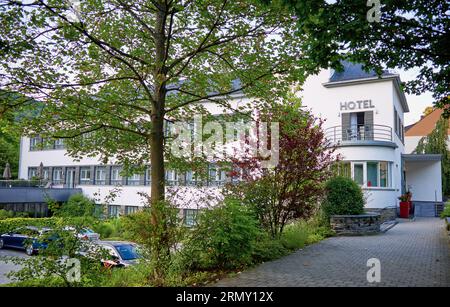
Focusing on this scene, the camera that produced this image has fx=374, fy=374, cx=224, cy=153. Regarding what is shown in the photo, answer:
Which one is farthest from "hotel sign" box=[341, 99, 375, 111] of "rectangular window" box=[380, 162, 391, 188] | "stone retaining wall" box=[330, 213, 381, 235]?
"stone retaining wall" box=[330, 213, 381, 235]

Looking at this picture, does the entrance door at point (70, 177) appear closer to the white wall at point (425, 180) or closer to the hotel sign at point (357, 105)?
the hotel sign at point (357, 105)

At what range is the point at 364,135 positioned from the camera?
2266cm

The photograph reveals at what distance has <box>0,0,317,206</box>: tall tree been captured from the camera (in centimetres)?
745

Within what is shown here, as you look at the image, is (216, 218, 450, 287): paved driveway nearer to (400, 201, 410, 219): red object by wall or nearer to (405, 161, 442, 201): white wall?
(400, 201, 410, 219): red object by wall

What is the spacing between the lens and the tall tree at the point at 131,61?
7449 millimetres

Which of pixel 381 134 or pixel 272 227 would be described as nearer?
pixel 272 227

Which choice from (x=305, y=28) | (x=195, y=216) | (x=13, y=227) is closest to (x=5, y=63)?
(x=13, y=227)

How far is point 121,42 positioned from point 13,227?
5267mm

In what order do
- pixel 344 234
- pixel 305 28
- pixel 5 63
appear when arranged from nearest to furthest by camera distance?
pixel 305 28 → pixel 5 63 → pixel 344 234

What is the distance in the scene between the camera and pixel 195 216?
7.77m

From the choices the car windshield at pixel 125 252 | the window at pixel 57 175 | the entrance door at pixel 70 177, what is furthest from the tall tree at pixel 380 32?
the window at pixel 57 175

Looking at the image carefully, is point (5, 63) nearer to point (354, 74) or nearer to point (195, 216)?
point (195, 216)

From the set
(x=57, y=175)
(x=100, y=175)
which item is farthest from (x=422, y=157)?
(x=57, y=175)

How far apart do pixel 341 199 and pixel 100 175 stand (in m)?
24.8
